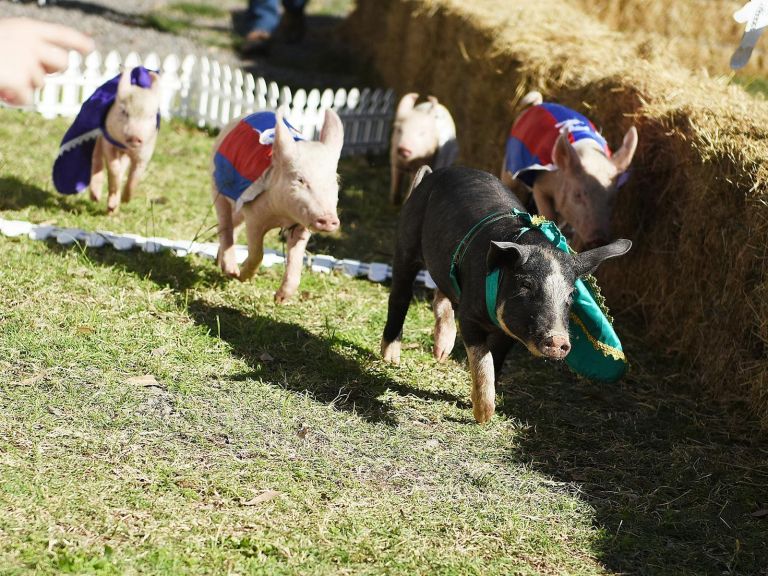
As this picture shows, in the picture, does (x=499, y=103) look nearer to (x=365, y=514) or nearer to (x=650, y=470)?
(x=650, y=470)

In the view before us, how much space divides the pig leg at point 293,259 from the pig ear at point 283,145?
48 cm

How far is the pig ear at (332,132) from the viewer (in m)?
6.11

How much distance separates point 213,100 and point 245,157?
5589 millimetres

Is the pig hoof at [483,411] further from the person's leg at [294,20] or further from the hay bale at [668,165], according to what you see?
the person's leg at [294,20]

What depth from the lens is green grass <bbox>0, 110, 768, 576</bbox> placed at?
12.7 feet

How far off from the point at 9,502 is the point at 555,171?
15.3ft

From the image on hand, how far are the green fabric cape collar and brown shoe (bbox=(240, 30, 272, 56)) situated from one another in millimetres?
12448

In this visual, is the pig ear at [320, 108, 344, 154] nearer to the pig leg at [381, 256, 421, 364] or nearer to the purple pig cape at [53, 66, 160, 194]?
the pig leg at [381, 256, 421, 364]

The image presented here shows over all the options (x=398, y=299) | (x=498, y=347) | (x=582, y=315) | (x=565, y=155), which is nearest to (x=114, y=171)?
(x=398, y=299)

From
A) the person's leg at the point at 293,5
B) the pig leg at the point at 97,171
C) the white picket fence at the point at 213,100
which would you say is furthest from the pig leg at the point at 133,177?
the person's leg at the point at 293,5

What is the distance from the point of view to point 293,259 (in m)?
6.15

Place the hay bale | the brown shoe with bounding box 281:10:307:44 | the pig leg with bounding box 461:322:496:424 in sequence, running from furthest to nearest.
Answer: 1. the brown shoe with bounding box 281:10:307:44
2. the hay bale
3. the pig leg with bounding box 461:322:496:424

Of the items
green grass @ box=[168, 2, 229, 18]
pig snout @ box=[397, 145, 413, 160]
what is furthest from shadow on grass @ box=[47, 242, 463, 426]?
green grass @ box=[168, 2, 229, 18]

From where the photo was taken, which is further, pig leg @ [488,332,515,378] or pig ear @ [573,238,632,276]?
pig leg @ [488,332,515,378]
